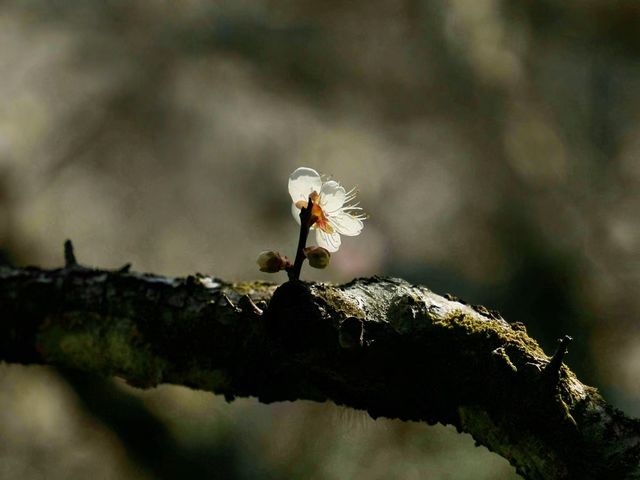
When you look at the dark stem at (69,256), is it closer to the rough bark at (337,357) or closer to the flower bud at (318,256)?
the rough bark at (337,357)

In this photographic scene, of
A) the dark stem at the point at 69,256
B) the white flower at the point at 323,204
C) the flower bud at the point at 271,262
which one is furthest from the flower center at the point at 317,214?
the dark stem at the point at 69,256

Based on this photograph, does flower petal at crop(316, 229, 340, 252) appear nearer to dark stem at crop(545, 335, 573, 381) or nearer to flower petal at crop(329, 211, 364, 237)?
flower petal at crop(329, 211, 364, 237)

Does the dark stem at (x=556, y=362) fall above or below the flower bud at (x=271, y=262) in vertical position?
below

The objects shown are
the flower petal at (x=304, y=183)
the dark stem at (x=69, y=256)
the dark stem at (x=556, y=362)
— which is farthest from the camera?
the flower petal at (x=304, y=183)

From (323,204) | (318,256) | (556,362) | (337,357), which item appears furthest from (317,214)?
(556,362)

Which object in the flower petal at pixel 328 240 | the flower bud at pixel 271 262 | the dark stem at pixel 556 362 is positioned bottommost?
the dark stem at pixel 556 362

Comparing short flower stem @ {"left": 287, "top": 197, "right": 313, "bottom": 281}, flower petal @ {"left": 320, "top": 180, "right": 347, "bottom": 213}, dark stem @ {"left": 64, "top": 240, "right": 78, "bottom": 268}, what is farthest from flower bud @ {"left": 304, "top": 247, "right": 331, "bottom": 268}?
dark stem @ {"left": 64, "top": 240, "right": 78, "bottom": 268}

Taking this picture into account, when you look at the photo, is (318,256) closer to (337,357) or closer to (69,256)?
(337,357)

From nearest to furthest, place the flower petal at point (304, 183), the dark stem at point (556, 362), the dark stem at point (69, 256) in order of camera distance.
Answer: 1. the dark stem at point (556, 362)
2. the dark stem at point (69, 256)
3. the flower petal at point (304, 183)
